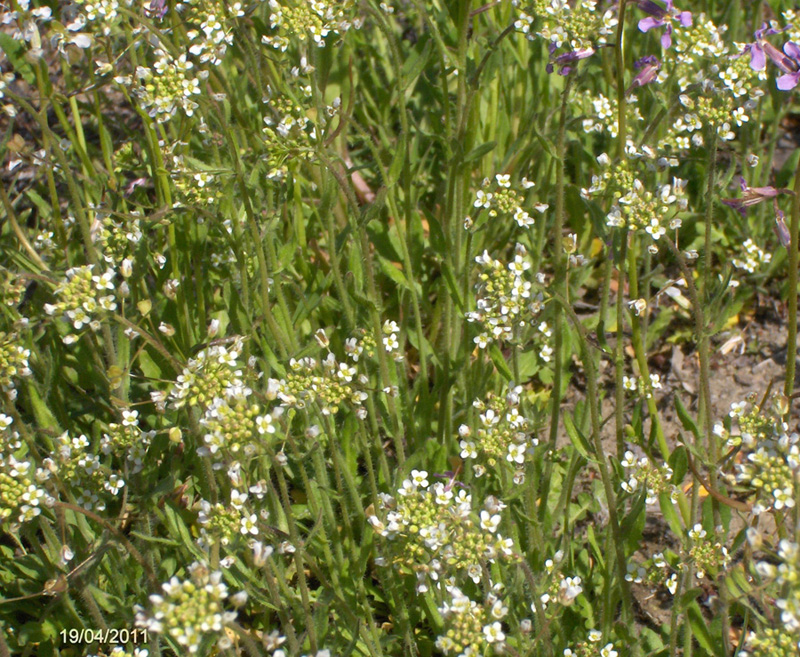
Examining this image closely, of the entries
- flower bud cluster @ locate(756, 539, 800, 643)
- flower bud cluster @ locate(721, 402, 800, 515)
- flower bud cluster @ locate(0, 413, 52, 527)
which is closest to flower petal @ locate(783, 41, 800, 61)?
flower bud cluster @ locate(721, 402, 800, 515)

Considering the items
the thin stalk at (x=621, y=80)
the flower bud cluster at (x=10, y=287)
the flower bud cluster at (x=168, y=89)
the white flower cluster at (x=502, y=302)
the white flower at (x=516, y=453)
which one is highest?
the thin stalk at (x=621, y=80)

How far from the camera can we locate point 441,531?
92.3 inches

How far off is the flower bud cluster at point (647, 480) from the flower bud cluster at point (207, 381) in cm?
134

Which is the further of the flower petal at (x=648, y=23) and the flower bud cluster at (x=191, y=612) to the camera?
the flower petal at (x=648, y=23)

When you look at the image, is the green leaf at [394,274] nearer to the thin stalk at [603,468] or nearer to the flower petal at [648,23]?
the thin stalk at [603,468]

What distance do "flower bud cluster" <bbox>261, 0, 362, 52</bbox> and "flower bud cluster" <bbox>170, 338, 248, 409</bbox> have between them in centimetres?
134

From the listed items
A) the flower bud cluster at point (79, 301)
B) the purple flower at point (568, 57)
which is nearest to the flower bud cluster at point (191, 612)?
the flower bud cluster at point (79, 301)

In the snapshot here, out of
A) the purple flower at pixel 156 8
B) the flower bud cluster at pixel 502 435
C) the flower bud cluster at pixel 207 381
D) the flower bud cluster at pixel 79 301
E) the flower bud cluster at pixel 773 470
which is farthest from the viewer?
the purple flower at pixel 156 8

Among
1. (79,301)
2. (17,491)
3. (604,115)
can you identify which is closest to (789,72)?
(604,115)

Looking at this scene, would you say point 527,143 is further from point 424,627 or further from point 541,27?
point 424,627

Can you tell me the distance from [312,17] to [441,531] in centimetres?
196

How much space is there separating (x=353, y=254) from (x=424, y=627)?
63.4 inches

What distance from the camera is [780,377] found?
4.32 meters

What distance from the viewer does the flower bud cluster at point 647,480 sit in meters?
2.73
